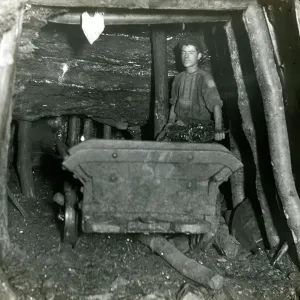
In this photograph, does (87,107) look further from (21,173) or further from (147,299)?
(147,299)

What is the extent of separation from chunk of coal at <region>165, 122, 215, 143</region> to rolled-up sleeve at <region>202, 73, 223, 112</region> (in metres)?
0.26

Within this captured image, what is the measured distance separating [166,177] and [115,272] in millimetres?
952

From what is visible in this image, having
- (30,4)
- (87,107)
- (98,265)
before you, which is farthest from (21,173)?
(30,4)

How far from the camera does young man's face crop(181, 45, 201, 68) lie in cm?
413

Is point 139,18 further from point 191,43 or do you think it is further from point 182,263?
point 182,263

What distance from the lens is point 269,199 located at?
393 cm

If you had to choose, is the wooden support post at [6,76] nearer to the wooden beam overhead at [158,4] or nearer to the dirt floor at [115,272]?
the wooden beam overhead at [158,4]

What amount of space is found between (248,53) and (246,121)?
2.17 feet

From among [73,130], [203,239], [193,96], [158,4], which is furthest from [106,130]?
[158,4]

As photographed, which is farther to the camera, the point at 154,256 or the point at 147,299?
the point at 154,256

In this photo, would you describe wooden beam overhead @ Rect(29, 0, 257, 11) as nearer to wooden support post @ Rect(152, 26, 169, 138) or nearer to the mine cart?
the mine cart

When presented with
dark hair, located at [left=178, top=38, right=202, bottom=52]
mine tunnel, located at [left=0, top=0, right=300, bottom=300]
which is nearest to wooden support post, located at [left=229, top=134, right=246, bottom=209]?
Result: mine tunnel, located at [left=0, top=0, right=300, bottom=300]

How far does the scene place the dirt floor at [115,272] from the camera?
306cm

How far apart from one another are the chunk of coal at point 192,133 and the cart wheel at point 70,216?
110 cm
